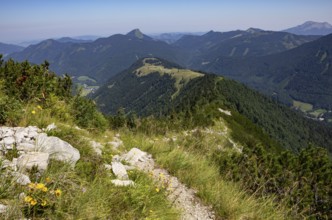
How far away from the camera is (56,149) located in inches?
220

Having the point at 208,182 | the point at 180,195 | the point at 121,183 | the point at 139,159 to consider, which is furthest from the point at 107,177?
the point at 208,182

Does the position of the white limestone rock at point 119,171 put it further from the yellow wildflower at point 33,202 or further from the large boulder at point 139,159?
the yellow wildflower at point 33,202

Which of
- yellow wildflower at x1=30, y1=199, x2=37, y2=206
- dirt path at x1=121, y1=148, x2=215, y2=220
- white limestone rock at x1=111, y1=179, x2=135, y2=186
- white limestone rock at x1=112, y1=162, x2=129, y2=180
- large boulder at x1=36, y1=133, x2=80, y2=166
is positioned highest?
yellow wildflower at x1=30, y1=199, x2=37, y2=206

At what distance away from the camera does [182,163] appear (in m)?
7.44

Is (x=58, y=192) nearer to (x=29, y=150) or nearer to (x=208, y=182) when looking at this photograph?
(x=29, y=150)

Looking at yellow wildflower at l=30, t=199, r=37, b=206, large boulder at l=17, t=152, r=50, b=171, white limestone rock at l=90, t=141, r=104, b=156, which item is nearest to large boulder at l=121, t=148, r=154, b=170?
white limestone rock at l=90, t=141, r=104, b=156

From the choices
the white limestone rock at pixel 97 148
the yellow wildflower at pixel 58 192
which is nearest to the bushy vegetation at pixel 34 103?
the white limestone rock at pixel 97 148

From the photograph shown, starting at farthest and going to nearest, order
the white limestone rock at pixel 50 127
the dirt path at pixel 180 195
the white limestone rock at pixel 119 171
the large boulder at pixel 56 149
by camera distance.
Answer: the white limestone rock at pixel 50 127, the white limestone rock at pixel 119 171, the dirt path at pixel 180 195, the large boulder at pixel 56 149

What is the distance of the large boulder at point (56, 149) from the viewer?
543 cm

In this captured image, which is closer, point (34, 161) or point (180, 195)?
point (34, 161)

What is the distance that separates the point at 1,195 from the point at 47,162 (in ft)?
3.98

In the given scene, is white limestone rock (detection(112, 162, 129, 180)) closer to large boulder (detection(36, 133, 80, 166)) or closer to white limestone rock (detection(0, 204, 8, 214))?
large boulder (detection(36, 133, 80, 166))

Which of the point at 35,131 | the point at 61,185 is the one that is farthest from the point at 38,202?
the point at 35,131

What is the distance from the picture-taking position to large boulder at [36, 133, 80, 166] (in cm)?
543
